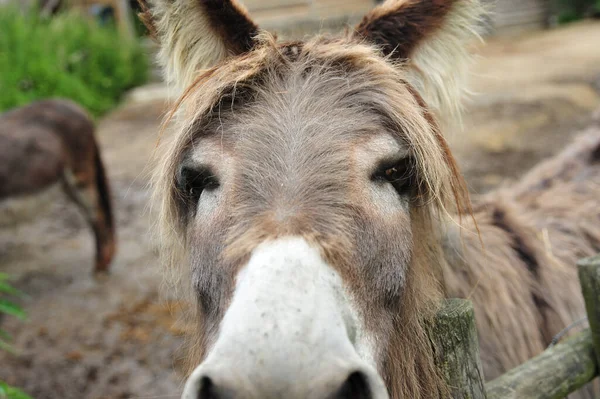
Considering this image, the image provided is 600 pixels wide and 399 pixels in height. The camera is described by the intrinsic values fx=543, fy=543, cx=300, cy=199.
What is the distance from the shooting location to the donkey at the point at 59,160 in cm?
575

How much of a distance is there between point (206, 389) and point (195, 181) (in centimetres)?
72

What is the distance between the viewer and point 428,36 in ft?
6.43

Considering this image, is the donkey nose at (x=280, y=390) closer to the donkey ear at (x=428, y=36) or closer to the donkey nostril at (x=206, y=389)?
the donkey nostril at (x=206, y=389)

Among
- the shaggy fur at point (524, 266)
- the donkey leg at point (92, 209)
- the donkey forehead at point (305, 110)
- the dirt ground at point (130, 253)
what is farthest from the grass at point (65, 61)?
the shaggy fur at point (524, 266)

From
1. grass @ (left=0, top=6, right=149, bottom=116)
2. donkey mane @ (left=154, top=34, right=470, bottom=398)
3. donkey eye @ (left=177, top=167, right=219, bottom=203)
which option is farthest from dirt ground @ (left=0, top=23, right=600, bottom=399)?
grass @ (left=0, top=6, right=149, bottom=116)

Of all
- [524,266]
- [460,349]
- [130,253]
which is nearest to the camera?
[460,349]

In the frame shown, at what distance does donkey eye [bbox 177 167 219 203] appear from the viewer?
1671 mm

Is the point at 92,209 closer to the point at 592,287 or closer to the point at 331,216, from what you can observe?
the point at 331,216

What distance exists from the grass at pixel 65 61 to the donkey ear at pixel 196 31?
930 cm

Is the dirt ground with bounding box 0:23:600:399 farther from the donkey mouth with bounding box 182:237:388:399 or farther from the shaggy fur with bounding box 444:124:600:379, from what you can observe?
the donkey mouth with bounding box 182:237:388:399

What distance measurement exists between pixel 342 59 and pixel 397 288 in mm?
789

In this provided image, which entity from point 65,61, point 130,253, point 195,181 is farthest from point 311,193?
point 65,61

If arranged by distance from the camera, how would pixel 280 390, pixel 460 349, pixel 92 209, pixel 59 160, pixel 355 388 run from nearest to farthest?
1. pixel 280 390
2. pixel 355 388
3. pixel 460 349
4. pixel 59 160
5. pixel 92 209

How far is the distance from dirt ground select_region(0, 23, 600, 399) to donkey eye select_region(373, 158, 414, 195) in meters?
0.47
